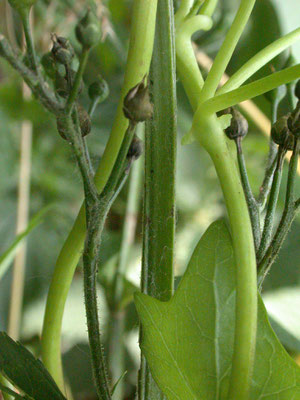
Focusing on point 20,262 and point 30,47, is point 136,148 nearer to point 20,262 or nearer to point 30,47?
point 30,47

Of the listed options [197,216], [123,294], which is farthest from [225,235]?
[197,216]

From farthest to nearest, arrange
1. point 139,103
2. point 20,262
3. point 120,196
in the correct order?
point 120,196
point 20,262
point 139,103

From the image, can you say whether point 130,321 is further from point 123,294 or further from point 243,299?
point 243,299

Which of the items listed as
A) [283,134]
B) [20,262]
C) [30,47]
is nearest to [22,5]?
[30,47]

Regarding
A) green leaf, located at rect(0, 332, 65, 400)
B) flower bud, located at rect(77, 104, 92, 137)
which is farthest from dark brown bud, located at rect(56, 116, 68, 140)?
green leaf, located at rect(0, 332, 65, 400)

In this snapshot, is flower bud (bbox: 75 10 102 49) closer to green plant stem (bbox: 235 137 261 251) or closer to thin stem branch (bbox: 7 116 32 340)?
→ green plant stem (bbox: 235 137 261 251)

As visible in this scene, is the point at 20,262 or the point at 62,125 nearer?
the point at 62,125
